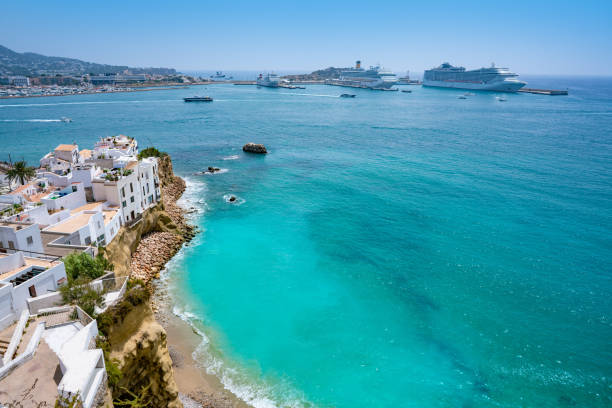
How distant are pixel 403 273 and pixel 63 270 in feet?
111

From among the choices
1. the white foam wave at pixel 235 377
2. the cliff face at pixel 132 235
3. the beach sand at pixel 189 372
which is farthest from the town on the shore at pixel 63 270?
the white foam wave at pixel 235 377

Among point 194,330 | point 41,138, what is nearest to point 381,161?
point 194,330

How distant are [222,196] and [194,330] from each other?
35.3 metres

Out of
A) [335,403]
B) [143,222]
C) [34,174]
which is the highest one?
[34,174]

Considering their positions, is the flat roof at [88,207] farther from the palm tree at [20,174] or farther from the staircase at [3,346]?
the staircase at [3,346]

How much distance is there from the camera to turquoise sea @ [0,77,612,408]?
29.4 metres

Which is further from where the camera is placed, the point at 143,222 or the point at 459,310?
the point at 143,222

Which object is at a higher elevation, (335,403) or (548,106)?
(548,106)

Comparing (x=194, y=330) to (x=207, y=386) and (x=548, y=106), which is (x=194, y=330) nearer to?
(x=207, y=386)

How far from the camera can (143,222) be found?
145 feet

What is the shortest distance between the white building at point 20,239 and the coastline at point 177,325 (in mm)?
10980

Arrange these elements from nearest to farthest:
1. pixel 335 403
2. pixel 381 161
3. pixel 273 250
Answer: pixel 335 403 → pixel 273 250 → pixel 381 161

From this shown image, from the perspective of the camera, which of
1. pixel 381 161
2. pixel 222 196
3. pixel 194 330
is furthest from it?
pixel 381 161

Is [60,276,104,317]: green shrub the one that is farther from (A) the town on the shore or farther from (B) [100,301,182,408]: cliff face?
(B) [100,301,182,408]: cliff face
